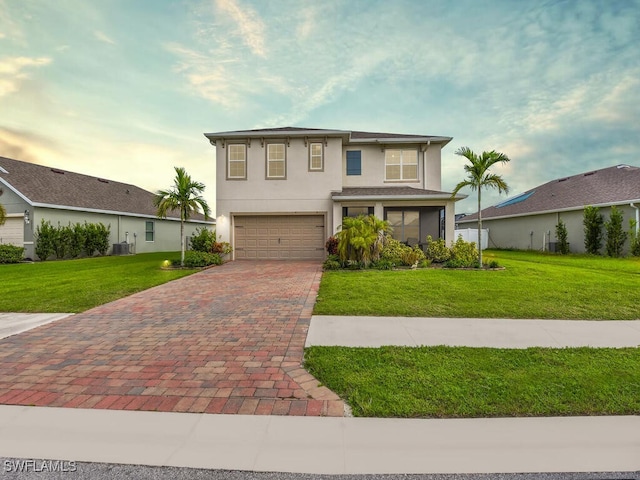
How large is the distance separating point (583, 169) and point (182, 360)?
33819 mm

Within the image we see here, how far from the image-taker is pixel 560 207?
63.4 feet

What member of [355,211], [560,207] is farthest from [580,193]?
[355,211]

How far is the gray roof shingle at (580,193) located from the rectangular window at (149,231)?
2798 cm

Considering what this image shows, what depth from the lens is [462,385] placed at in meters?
3.17

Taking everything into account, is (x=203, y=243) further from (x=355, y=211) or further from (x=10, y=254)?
(x=10, y=254)

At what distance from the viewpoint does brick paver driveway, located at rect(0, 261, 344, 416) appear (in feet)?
9.66

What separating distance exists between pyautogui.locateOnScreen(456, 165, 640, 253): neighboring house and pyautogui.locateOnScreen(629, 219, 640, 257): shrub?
0.82m

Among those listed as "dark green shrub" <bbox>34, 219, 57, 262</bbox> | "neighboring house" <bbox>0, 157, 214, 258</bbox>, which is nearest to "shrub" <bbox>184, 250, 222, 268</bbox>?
"dark green shrub" <bbox>34, 219, 57, 262</bbox>

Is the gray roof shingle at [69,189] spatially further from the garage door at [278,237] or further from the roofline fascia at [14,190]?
the garage door at [278,237]

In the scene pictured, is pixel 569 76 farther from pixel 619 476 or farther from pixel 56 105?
pixel 56 105

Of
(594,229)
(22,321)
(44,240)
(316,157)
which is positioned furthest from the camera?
(594,229)

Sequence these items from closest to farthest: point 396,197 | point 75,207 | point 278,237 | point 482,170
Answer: point 482,170 < point 396,197 < point 278,237 < point 75,207

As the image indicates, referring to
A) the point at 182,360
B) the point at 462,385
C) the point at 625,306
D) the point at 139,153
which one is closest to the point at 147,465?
the point at 182,360

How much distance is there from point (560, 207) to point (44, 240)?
31.0 meters
